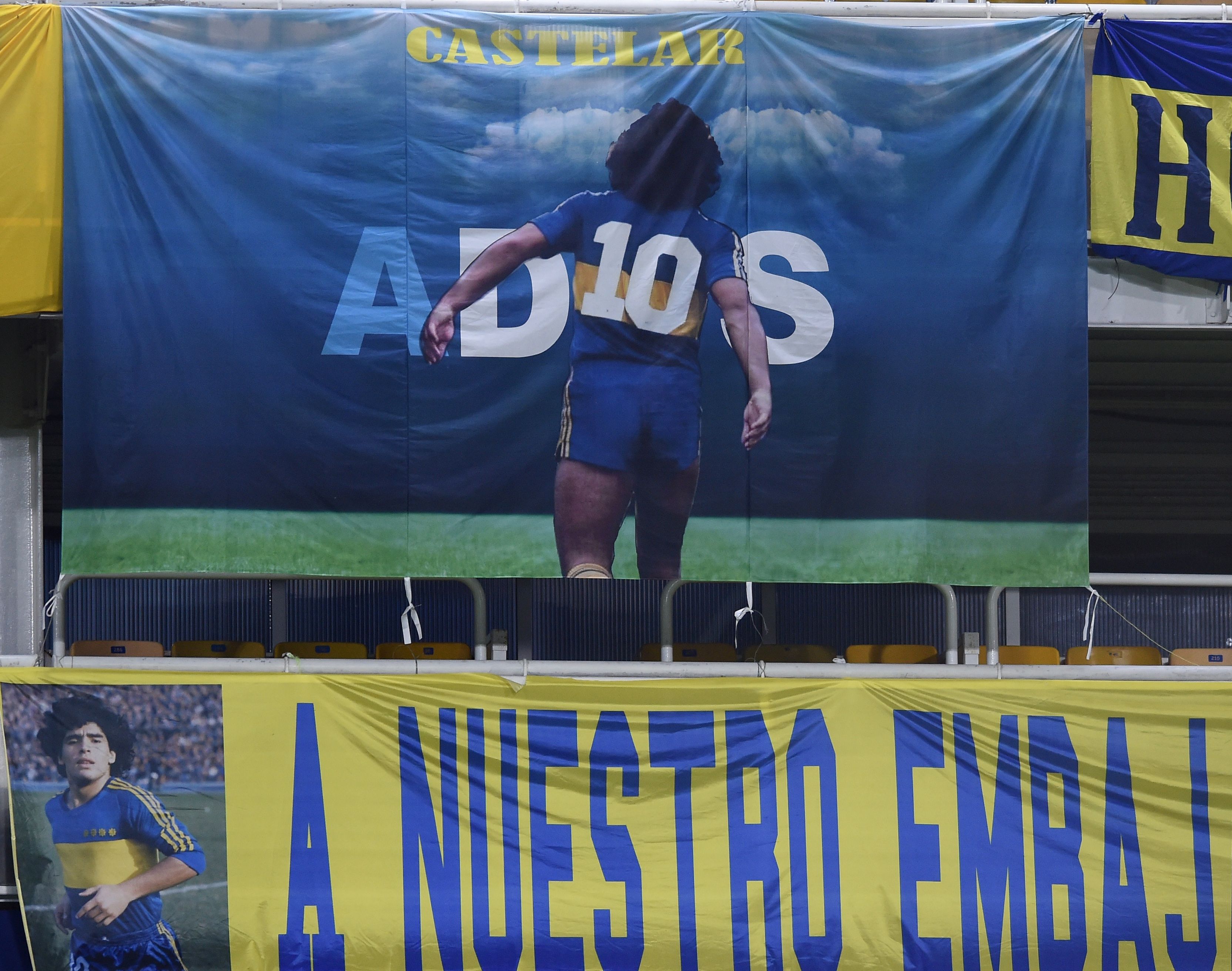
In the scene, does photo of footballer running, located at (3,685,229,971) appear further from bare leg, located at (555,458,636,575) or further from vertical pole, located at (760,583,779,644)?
vertical pole, located at (760,583,779,644)

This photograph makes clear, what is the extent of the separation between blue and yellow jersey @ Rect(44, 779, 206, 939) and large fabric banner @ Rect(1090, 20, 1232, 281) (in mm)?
6496

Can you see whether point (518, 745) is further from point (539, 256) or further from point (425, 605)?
point (425, 605)

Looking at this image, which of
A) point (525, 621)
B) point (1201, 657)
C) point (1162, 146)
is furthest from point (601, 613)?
point (1162, 146)

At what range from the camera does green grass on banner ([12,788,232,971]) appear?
267 inches

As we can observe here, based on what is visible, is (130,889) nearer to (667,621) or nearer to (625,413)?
(667,621)

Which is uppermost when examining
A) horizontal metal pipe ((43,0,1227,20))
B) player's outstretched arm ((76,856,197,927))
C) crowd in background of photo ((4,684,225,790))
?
horizontal metal pipe ((43,0,1227,20))

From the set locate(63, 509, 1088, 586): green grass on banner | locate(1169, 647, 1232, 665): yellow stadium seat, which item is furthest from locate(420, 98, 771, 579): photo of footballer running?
locate(1169, 647, 1232, 665): yellow stadium seat

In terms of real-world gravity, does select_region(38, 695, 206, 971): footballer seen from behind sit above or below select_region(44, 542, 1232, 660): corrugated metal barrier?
below

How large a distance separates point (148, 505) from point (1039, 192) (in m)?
5.55

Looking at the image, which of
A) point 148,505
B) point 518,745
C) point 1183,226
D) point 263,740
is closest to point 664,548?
point 518,745

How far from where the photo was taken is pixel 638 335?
280 inches

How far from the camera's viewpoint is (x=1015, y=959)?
6.83 m

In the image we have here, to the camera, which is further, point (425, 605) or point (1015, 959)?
point (425, 605)

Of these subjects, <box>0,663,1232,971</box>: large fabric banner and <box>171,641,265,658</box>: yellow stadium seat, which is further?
<box>171,641,265,658</box>: yellow stadium seat
